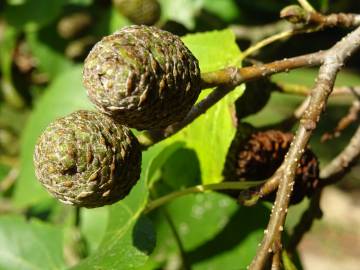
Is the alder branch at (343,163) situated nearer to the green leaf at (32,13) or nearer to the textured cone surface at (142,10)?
the textured cone surface at (142,10)

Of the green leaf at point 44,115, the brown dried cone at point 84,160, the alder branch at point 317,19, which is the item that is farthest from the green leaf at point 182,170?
the green leaf at point 44,115

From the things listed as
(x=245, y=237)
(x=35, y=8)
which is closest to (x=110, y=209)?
(x=245, y=237)

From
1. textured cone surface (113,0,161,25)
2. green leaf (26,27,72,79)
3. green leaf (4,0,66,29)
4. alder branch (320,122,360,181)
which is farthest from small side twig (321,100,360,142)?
green leaf (26,27,72,79)

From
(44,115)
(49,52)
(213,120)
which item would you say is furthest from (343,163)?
(49,52)

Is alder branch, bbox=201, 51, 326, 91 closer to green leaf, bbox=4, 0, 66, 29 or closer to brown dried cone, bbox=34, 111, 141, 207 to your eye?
brown dried cone, bbox=34, 111, 141, 207

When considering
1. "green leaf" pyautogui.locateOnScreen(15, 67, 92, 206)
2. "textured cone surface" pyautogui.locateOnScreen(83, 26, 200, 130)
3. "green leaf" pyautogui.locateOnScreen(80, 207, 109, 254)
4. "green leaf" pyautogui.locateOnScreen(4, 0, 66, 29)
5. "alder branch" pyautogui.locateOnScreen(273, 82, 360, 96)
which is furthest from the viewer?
"green leaf" pyautogui.locateOnScreen(4, 0, 66, 29)
